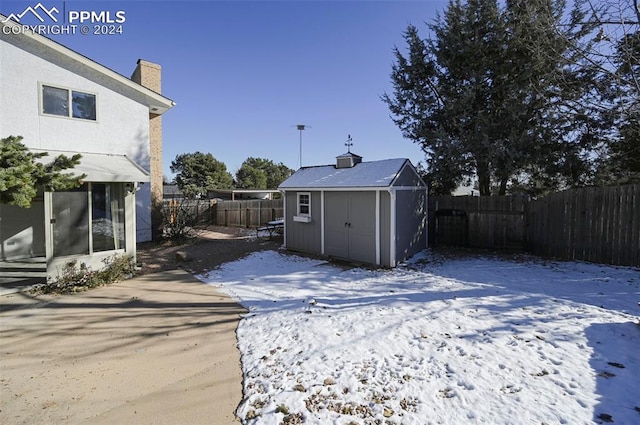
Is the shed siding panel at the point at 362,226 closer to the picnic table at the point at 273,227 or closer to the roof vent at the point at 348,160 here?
the roof vent at the point at 348,160

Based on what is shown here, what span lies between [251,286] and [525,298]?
5.64m

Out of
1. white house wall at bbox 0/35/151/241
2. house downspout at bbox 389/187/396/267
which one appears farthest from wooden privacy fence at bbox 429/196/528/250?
white house wall at bbox 0/35/151/241

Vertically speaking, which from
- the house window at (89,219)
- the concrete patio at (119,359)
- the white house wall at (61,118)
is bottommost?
the concrete patio at (119,359)

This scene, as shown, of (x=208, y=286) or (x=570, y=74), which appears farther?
(x=570, y=74)

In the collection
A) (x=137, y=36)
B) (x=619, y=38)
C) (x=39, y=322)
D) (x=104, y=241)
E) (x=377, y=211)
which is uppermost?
(x=137, y=36)

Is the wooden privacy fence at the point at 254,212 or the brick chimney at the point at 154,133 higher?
the brick chimney at the point at 154,133

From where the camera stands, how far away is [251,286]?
749cm

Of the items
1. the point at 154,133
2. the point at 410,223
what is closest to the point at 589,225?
the point at 410,223

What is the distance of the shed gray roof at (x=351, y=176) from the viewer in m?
9.32

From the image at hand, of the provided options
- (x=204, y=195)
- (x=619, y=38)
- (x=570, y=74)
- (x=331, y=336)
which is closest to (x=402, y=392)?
(x=331, y=336)

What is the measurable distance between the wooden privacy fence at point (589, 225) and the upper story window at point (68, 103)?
14200 millimetres

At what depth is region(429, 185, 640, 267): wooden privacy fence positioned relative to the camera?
26.8ft

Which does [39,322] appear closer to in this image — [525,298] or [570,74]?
[525,298]

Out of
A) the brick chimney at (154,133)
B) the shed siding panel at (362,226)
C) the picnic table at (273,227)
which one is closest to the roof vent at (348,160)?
the shed siding panel at (362,226)
